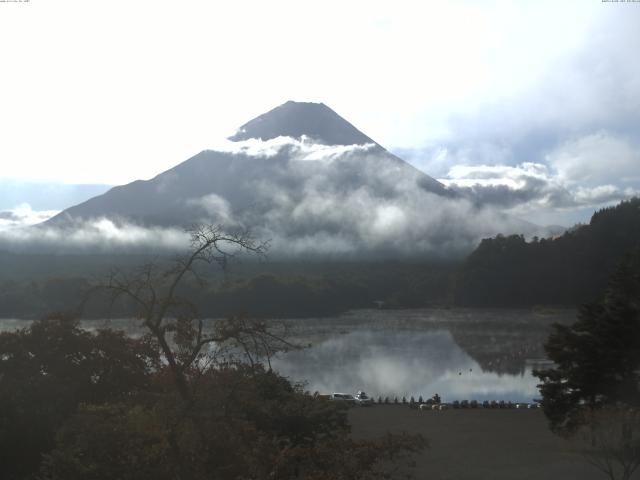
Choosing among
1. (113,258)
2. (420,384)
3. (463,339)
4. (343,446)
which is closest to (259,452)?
(343,446)

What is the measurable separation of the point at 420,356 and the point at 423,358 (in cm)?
67

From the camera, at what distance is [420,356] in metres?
30.7

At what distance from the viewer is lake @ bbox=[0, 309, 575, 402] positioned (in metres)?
22.6

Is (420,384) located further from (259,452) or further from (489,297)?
(489,297)

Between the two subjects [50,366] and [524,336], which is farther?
[524,336]

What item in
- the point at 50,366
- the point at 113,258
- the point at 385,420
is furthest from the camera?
the point at 113,258

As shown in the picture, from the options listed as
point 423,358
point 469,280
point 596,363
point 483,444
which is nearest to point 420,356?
point 423,358

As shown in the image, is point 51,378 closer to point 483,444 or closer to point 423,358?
point 483,444

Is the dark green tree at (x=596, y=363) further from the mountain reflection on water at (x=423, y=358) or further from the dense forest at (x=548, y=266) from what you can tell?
the dense forest at (x=548, y=266)

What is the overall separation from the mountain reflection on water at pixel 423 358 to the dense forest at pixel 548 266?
13.8 m

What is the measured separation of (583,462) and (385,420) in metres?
5.13

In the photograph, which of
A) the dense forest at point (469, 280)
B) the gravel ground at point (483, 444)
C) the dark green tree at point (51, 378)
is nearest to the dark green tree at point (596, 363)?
the gravel ground at point (483, 444)

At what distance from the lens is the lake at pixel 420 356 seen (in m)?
22.6

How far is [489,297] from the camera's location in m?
64.6
